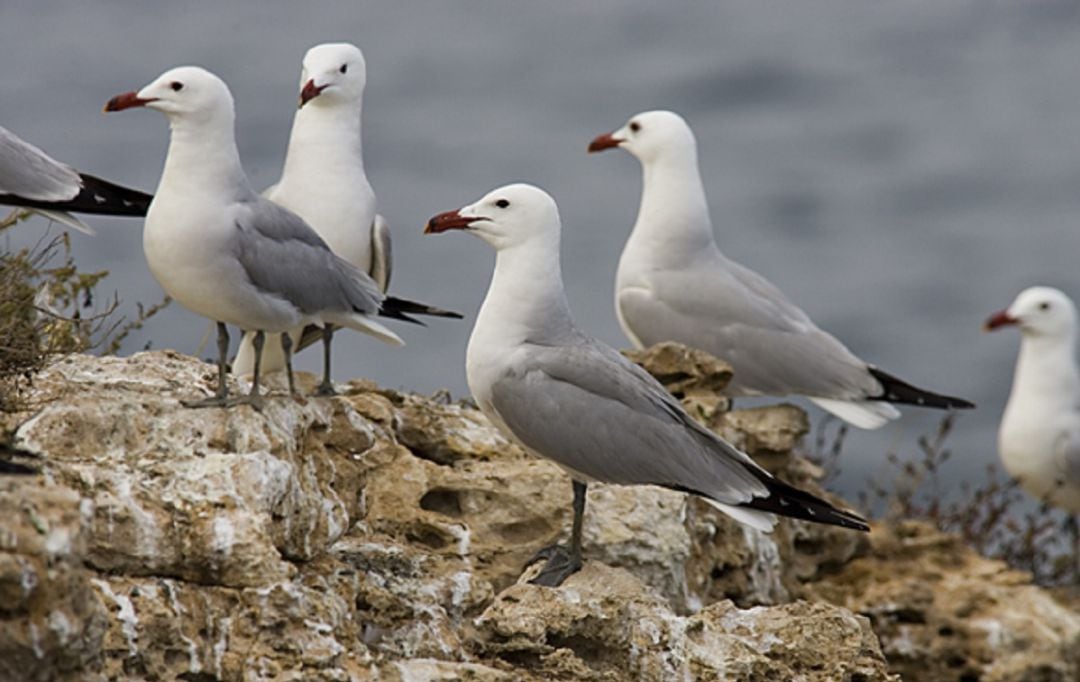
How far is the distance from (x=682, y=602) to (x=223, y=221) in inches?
83.6

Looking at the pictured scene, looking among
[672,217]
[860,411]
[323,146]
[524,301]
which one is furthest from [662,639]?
[672,217]

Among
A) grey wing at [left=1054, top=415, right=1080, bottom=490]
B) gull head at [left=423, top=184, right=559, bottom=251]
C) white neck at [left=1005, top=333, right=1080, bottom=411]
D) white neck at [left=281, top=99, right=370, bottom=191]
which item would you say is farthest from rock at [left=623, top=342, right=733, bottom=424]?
white neck at [left=1005, top=333, right=1080, bottom=411]

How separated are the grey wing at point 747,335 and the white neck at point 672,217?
17 centimetres

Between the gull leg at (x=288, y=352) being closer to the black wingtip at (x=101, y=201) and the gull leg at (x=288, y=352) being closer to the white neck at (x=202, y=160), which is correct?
the black wingtip at (x=101, y=201)

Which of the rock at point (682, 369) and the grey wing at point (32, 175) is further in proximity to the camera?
the rock at point (682, 369)

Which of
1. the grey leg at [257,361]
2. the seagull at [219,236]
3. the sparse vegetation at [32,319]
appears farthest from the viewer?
the seagull at [219,236]

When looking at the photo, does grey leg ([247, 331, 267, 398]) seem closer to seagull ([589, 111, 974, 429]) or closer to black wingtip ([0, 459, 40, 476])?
black wingtip ([0, 459, 40, 476])

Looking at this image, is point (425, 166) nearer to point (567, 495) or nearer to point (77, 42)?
point (77, 42)

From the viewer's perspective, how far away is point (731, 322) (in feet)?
34.3

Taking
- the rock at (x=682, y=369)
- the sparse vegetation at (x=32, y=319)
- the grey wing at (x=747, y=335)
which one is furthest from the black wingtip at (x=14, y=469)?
the grey wing at (x=747, y=335)

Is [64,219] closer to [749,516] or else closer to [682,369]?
[749,516]

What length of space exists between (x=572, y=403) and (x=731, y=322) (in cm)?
380

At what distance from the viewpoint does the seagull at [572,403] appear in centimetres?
669

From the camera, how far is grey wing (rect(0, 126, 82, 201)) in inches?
273
